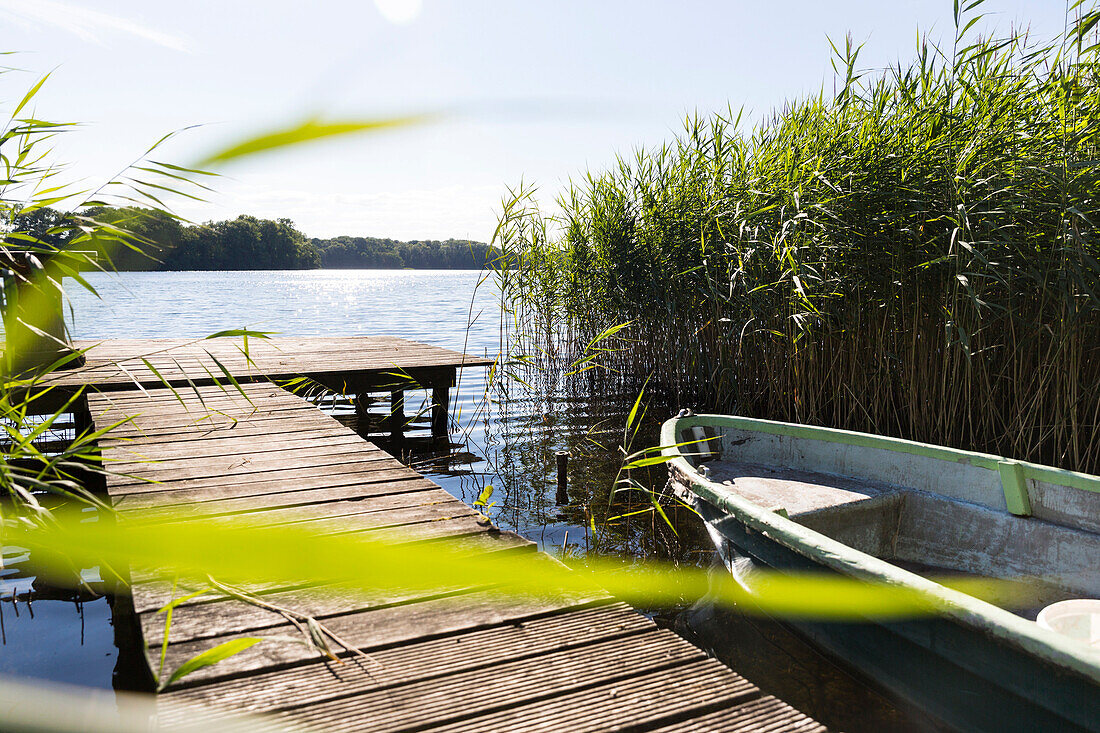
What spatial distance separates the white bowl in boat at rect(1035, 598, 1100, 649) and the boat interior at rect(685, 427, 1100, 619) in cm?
50

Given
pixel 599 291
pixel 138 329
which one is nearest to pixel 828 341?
pixel 599 291

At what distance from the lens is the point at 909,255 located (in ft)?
14.4

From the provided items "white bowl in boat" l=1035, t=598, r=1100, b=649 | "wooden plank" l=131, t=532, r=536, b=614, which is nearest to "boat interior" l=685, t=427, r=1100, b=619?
"white bowl in boat" l=1035, t=598, r=1100, b=649

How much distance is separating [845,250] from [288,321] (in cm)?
1717

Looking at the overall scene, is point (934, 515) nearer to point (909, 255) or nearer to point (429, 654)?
point (909, 255)

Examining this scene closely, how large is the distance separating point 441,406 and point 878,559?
4.87 metres

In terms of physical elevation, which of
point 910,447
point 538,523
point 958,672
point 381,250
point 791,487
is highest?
point 381,250

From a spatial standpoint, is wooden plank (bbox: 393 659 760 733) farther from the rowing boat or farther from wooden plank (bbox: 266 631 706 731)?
the rowing boat

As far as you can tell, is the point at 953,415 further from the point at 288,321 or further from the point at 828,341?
the point at 288,321

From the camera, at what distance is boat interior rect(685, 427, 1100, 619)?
111 inches

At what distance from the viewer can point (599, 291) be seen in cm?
754

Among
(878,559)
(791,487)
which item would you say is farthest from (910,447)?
(878,559)

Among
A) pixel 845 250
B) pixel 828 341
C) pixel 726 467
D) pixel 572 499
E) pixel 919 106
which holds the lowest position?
pixel 572 499

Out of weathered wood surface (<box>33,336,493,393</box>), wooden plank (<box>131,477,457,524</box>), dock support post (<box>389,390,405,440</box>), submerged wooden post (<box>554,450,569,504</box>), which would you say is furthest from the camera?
dock support post (<box>389,390,405,440</box>)
